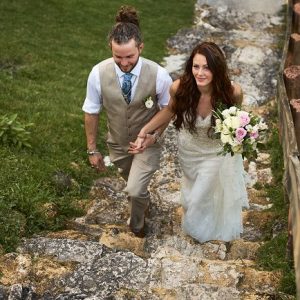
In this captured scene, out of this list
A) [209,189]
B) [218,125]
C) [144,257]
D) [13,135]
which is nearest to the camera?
[144,257]

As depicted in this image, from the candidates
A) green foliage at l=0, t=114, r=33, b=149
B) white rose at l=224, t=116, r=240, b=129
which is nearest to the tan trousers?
white rose at l=224, t=116, r=240, b=129

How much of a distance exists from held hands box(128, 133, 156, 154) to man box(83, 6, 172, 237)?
25 millimetres

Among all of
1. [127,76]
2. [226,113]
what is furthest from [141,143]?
[226,113]

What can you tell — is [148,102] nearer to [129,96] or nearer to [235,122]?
[129,96]

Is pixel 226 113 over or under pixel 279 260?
over

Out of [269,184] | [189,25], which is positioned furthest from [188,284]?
[189,25]

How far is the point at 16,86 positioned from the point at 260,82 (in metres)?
5.11

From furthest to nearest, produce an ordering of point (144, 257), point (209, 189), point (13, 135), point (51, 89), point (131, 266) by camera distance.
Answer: point (51, 89) < point (13, 135) < point (209, 189) < point (144, 257) < point (131, 266)

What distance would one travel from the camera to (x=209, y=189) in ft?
22.4

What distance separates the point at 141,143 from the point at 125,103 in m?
0.43

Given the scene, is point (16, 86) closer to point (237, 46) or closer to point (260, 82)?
point (260, 82)

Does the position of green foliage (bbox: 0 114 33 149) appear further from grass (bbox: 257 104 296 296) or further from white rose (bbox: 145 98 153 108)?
grass (bbox: 257 104 296 296)

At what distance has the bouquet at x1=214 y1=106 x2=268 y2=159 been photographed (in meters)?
5.76

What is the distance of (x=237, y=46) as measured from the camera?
1505 cm
